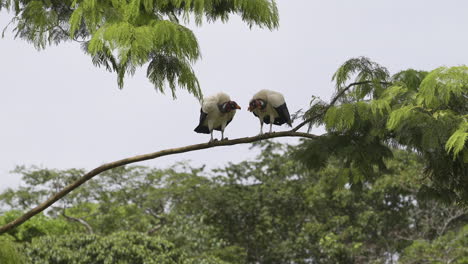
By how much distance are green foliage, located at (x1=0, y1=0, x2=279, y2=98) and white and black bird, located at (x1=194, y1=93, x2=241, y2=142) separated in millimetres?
676

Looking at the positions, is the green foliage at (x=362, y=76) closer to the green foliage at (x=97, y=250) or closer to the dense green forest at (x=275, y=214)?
the green foliage at (x=97, y=250)

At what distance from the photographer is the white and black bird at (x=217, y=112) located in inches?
184

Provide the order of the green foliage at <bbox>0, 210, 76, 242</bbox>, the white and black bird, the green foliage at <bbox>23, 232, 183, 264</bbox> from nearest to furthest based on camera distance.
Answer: the white and black bird, the green foliage at <bbox>23, 232, 183, 264</bbox>, the green foliage at <bbox>0, 210, 76, 242</bbox>

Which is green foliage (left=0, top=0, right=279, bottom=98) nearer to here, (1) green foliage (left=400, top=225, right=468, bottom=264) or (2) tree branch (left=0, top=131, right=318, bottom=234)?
(2) tree branch (left=0, top=131, right=318, bottom=234)

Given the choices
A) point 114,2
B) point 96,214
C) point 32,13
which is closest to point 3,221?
point 96,214

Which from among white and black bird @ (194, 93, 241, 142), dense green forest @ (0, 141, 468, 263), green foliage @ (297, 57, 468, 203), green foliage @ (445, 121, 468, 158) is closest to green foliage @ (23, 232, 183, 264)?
dense green forest @ (0, 141, 468, 263)

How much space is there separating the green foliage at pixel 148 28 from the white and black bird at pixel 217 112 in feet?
2.22

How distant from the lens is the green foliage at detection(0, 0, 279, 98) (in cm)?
325

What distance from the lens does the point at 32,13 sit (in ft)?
14.9

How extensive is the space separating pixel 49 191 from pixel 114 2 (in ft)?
38.2

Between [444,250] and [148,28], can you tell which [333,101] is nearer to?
[148,28]

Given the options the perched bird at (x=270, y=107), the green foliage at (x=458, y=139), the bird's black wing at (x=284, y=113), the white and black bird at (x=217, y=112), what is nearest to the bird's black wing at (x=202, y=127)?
the white and black bird at (x=217, y=112)

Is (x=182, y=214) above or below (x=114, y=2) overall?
below

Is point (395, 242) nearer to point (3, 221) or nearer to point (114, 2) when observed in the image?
point (3, 221)
